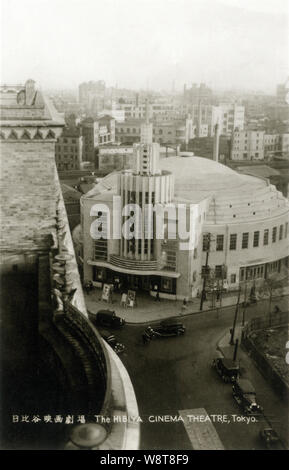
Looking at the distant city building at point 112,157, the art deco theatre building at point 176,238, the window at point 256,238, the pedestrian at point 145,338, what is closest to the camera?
the pedestrian at point 145,338

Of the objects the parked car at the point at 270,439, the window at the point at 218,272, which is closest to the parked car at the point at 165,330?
the window at the point at 218,272

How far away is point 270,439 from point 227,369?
5.48 metres

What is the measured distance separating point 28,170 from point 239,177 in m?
35.5

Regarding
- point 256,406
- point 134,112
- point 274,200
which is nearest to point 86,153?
point 134,112

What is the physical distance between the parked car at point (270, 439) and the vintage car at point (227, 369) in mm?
4456

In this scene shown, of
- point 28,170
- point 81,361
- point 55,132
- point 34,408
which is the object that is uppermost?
point 55,132

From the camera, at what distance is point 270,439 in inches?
785

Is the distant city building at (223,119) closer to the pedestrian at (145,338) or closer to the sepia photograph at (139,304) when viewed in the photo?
the sepia photograph at (139,304)

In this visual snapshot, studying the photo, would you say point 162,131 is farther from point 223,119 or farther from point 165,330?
point 165,330

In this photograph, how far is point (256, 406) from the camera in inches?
880

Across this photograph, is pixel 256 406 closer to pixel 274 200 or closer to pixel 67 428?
pixel 67 428

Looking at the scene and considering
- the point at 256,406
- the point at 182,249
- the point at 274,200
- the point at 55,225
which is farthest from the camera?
the point at 274,200

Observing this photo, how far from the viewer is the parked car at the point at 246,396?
22.3 meters

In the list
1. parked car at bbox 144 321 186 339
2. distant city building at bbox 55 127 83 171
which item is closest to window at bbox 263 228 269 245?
parked car at bbox 144 321 186 339
